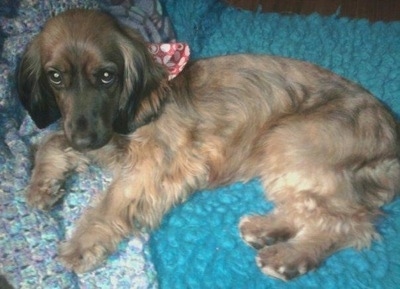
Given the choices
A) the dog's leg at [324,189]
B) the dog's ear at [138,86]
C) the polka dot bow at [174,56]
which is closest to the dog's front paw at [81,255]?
the dog's ear at [138,86]

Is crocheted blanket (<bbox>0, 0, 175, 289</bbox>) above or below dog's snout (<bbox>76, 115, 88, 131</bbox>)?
below

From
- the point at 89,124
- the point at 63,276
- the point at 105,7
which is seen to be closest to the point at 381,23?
the point at 105,7

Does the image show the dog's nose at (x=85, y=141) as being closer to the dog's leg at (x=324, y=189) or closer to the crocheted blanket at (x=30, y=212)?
the crocheted blanket at (x=30, y=212)

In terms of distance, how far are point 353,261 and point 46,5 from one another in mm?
2398

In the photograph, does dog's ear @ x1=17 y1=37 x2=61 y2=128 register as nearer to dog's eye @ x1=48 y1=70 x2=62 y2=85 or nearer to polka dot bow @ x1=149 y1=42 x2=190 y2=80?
dog's eye @ x1=48 y1=70 x2=62 y2=85

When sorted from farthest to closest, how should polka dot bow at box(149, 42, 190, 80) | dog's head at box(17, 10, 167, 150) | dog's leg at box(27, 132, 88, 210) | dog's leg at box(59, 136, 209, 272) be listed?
polka dot bow at box(149, 42, 190, 80), dog's leg at box(27, 132, 88, 210), dog's leg at box(59, 136, 209, 272), dog's head at box(17, 10, 167, 150)

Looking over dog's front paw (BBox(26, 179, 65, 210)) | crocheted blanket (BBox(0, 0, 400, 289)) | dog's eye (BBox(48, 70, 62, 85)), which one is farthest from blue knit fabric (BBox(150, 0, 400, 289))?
dog's eye (BBox(48, 70, 62, 85))

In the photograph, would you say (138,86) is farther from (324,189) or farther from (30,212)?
(324,189)

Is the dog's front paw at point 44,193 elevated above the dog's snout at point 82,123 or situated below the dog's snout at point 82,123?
below

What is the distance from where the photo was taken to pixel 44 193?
3010 millimetres

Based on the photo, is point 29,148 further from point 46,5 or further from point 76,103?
point 46,5

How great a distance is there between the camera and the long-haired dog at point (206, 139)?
111 inches

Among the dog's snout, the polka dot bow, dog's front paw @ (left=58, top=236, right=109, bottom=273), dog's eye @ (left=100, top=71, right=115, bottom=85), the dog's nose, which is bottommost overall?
dog's front paw @ (left=58, top=236, right=109, bottom=273)

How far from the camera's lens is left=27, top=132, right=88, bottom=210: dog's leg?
2998 millimetres
